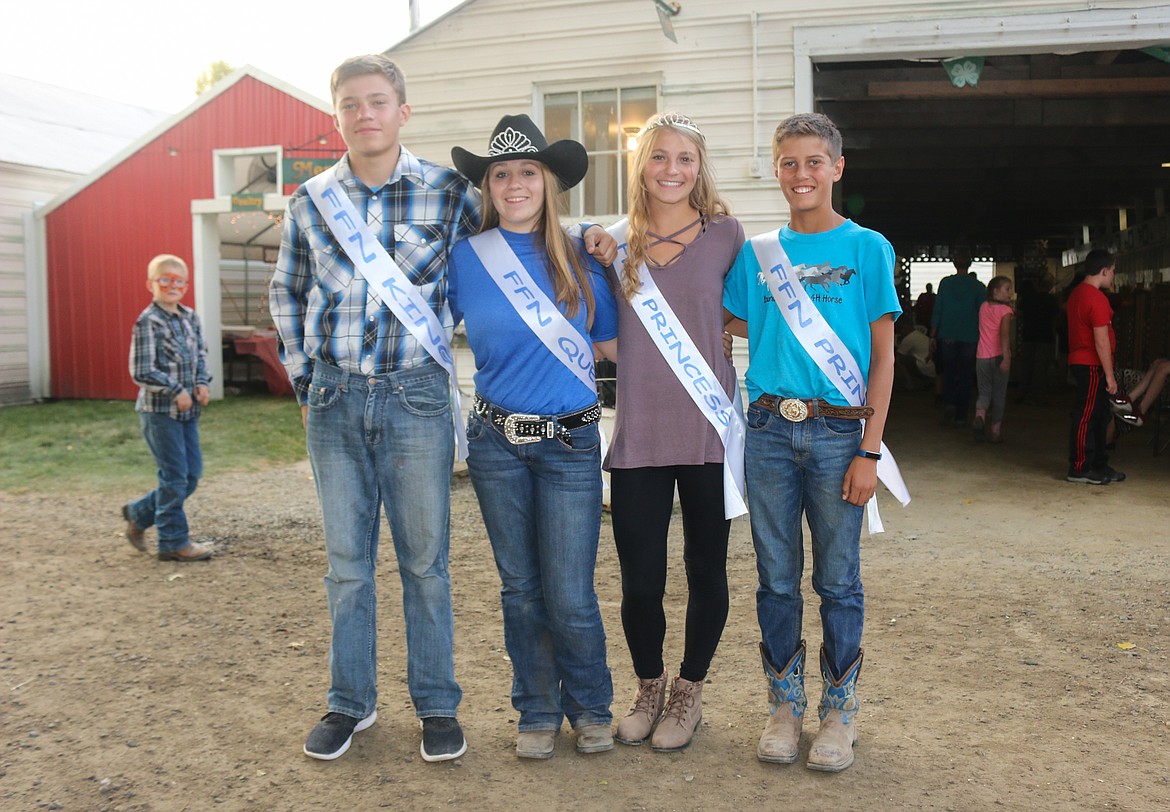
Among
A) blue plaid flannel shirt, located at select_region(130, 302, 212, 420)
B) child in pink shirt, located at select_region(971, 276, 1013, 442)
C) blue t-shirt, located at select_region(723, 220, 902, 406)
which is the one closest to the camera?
blue t-shirt, located at select_region(723, 220, 902, 406)

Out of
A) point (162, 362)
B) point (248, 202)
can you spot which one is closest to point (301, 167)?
point (248, 202)

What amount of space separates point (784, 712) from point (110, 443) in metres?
9.12

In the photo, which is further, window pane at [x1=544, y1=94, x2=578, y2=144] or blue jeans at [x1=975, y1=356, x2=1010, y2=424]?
blue jeans at [x1=975, y1=356, x2=1010, y2=424]

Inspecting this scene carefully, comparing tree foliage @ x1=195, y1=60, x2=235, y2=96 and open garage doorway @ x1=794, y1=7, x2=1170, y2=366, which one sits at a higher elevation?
tree foliage @ x1=195, y1=60, x2=235, y2=96

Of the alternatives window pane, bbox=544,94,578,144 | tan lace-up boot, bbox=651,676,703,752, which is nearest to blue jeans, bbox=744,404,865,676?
tan lace-up boot, bbox=651,676,703,752

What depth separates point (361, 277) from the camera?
2.88m

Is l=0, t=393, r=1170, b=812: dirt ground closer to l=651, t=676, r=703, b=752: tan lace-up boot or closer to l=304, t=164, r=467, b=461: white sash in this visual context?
l=651, t=676, r=703, b=752: tan lace-up boot

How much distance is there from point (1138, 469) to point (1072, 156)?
4875 mm

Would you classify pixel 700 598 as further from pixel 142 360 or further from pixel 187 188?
pixel 187 188

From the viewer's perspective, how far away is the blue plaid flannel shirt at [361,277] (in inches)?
114

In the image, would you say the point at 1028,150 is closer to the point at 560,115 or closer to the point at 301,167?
the point at 560,115

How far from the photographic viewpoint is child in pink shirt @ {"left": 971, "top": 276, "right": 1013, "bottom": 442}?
9227 mm

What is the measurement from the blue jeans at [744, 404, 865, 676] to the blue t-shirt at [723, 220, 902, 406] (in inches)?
4.1

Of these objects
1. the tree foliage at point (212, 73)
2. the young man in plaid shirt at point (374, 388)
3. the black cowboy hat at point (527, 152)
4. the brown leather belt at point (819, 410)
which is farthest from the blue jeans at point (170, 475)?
the tree foliage at point (212, 73)
